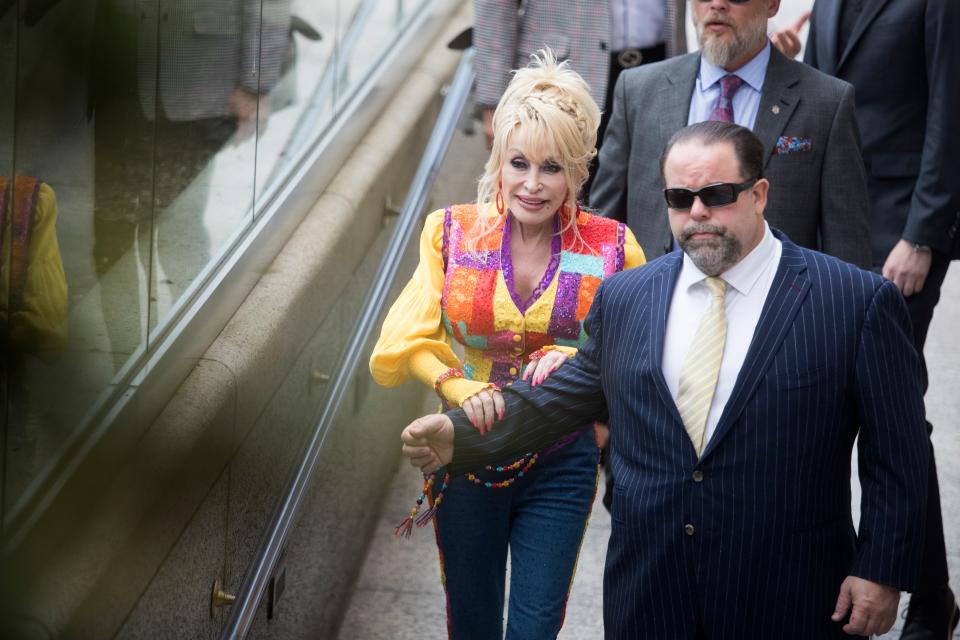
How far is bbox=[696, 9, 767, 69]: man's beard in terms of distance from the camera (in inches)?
167

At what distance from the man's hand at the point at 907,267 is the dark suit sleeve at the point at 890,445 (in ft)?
5.46

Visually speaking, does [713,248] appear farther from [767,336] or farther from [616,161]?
[616,161]

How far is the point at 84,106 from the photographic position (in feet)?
6.81

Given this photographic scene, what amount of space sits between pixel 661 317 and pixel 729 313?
14 centimetres

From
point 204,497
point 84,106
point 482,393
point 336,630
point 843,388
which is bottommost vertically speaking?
point 336,630

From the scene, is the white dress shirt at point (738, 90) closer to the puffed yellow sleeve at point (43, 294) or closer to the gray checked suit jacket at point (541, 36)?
the gray checked suit jacket at point (541, 36)

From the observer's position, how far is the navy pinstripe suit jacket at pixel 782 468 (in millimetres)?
2859

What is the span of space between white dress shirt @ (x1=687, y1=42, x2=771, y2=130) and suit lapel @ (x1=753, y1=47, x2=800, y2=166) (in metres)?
0.04

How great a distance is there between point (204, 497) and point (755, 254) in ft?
4.41

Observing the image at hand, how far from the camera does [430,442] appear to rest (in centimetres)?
336

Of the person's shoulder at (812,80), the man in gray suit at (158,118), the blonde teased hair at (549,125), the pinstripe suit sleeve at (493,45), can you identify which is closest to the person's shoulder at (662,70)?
the person's shoulder at (812,80)

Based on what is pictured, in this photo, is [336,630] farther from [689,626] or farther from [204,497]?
[689,626]

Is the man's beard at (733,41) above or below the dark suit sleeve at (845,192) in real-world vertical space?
above

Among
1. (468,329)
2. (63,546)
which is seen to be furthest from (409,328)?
(63,546)
